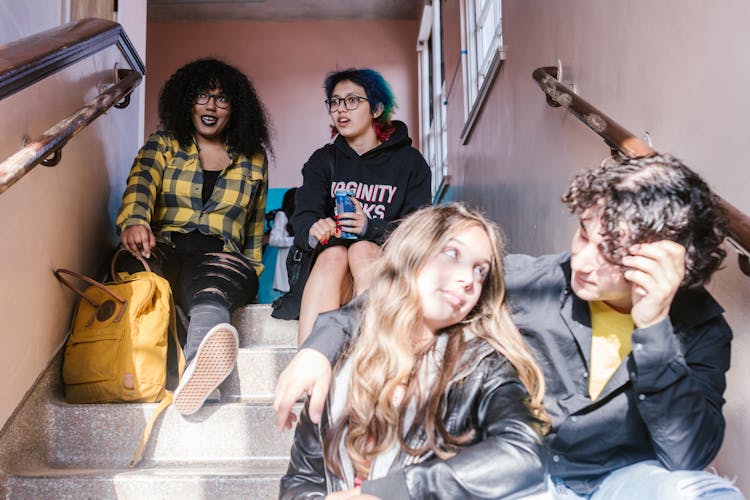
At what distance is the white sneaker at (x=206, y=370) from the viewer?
209cm

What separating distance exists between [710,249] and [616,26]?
851 millimetres

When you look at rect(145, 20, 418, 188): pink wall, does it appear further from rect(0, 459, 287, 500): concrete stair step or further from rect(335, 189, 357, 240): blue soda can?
rect(0, 459, 287, 500): concrete stair step

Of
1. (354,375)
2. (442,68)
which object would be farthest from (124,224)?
(442,68)

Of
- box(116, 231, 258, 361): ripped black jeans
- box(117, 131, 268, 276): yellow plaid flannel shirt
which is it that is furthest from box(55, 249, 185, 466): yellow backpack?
box(117, 131, 268, 276): yellow plaid flannel shirt

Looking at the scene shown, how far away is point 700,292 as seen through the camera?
124 centimetres

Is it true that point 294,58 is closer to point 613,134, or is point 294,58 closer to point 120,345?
point 120,345

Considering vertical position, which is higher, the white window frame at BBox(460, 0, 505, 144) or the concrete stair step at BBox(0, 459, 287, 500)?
the white window frame at BBox(460, 0, 505, 144)

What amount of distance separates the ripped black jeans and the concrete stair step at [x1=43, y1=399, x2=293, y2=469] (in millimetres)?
271

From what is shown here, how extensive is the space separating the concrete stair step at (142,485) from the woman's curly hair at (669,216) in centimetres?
112

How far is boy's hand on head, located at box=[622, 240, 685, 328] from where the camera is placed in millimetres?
1145

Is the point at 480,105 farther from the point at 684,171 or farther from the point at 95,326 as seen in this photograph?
the point at 684,171

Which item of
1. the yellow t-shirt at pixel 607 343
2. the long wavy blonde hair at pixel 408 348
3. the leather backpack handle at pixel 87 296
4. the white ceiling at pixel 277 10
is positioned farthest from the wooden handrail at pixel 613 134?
the white ceiling at pixel 277 10

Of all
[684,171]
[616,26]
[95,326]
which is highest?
[616,26]

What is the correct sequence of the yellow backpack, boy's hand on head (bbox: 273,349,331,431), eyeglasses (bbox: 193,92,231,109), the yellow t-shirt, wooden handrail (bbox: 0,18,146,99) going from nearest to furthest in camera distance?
boy's hand on head (bbox: 273,349,331,431) → the yellow t-shirt → wooden handrail (bbox: 0,18,146,99) → the yellow backpack → eyeglasses (bbox: 193,92,231,109)
